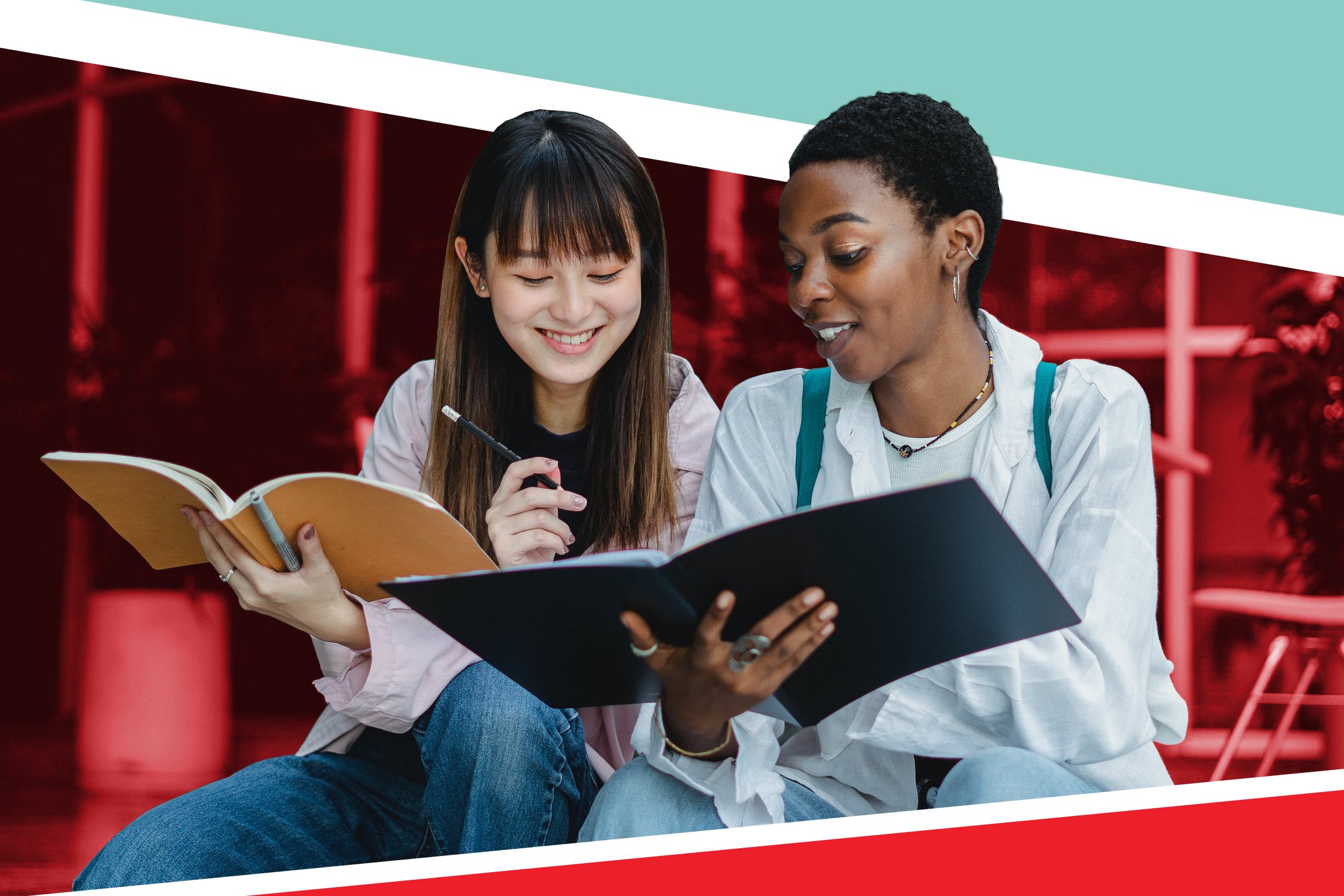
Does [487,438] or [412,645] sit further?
[487,438]

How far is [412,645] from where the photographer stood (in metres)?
1.79

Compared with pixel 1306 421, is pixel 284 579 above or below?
below

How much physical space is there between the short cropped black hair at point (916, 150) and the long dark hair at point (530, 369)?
362 mm

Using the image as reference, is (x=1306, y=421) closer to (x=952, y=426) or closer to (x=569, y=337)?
(x=952, y=426)

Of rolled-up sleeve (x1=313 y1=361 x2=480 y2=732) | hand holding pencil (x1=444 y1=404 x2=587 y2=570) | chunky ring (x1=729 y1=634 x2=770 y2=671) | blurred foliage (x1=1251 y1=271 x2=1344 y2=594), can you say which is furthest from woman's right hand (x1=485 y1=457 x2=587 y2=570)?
blurred foliage (x1=1251 y1=271 x2=1344 y2=594)

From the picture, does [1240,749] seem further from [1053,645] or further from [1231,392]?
[1053,645]

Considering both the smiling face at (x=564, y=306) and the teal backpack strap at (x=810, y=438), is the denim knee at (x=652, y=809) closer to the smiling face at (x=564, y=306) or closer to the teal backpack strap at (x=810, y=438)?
the teal backpack strap at (x=810, y=438)

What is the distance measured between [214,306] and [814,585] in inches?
87.6

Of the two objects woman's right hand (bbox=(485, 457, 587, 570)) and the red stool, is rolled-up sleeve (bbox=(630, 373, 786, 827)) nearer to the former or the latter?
woman's right hand (bbox=(485, 457, 587, 570))

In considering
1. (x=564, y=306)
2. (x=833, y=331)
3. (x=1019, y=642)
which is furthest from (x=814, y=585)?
(x=564, y=306)

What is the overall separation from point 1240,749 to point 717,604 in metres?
2.56

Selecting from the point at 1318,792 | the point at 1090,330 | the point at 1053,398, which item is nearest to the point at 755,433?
the point at 1053,398

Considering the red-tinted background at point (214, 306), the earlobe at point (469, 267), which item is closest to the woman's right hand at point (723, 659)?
the earlobe at point (469, 267)

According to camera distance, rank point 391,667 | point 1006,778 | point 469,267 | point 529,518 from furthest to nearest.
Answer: point 469,267
point 529,518
point 391,667
point 1006,778
